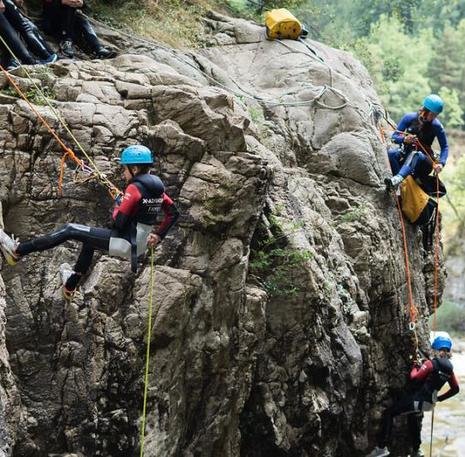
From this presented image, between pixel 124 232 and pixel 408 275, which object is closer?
pixel 124 232

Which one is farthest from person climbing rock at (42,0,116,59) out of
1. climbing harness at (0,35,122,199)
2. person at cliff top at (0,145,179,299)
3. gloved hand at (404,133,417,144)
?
gloved hand at (404,133,417,144)

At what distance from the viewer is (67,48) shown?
9805 mm

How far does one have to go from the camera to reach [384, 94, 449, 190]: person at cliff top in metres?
11.8

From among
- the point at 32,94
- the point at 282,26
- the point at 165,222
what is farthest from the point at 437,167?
the point at 32,94

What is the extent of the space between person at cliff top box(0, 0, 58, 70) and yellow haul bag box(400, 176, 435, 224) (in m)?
5.74

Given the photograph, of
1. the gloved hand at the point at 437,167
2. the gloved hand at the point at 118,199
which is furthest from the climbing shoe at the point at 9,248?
the gloved hand at the point at 437,167

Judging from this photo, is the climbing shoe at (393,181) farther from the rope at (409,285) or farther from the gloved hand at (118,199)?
the gloved hand at (118,199)

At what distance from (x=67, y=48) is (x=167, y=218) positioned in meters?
3.51

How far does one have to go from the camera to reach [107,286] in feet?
24.7

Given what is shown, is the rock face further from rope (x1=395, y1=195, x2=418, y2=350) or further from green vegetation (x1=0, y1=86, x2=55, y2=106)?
rope (x1=395, y1=195, x2=418, y2=350)

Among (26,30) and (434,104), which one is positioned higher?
(26,30)

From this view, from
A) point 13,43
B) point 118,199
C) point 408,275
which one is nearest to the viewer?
point 118,199

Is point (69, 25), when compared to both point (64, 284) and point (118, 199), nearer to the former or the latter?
point (118, 199)

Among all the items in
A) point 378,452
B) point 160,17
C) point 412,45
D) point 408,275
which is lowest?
point 412,45
